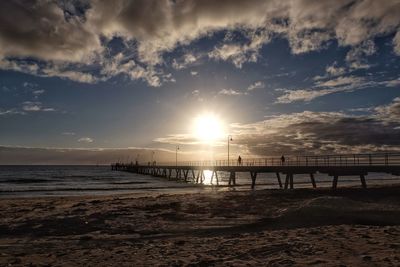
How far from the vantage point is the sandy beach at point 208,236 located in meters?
7.97

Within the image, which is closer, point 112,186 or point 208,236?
point 208,236

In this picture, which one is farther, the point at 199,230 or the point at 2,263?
the point at 199,230

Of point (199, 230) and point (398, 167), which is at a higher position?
point (398, 167)

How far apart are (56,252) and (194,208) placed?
8713mm

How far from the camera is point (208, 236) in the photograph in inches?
433

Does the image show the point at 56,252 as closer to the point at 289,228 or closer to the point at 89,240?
the point at 89,240

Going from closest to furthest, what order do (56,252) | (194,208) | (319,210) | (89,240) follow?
1. (56,252)
2. (89,240)
3. (319,210)
4. (194,208)

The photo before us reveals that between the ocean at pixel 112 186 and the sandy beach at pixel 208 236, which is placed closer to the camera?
the sandy beach at pixel 208 236

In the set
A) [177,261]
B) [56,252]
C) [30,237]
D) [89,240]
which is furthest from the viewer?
[30,237]

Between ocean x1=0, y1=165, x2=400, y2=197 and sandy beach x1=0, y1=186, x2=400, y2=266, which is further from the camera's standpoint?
ocean x1=0, y1=165, x2=400, y2=197

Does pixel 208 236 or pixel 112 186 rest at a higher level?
pixel 208 236

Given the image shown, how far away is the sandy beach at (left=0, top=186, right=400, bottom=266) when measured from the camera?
7.97 meters

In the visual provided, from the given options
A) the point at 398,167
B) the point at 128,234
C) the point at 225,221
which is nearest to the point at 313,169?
the point at 398,167

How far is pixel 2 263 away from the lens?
27.1 feet
